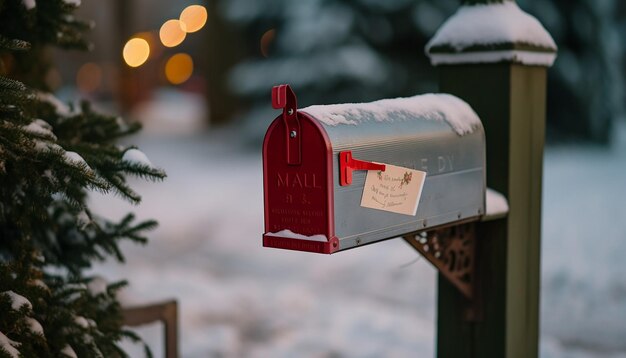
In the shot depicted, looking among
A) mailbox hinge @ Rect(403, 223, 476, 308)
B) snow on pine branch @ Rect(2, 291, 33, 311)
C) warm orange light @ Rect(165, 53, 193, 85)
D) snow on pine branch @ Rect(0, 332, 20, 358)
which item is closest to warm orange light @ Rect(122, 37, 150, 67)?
Answer: warm orange light @ Rect(165, 53, 193, 85)

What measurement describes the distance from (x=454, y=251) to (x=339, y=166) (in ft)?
3.50

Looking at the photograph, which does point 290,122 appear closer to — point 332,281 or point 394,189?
point 394,189

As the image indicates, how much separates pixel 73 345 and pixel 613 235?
5704mm

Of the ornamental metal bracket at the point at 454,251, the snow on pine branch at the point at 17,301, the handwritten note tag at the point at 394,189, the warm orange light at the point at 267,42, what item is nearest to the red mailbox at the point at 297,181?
the handwritten note tag at the point at 394,189

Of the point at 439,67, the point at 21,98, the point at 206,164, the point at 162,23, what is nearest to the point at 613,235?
the point at 439,67

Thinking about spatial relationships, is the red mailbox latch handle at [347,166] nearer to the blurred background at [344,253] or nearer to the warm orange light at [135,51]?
the blurred background at [344,253]

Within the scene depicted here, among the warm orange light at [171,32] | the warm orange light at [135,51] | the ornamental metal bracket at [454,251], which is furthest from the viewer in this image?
the warm orange light at [171,32]

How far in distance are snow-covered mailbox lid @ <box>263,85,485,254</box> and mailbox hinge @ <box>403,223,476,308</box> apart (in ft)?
0.76

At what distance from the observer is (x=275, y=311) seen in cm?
671

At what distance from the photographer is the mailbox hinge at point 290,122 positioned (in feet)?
8.45

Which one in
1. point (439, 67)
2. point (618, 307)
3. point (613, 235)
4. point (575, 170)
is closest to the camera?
point (439, 67)

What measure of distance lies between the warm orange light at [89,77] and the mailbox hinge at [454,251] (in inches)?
1232

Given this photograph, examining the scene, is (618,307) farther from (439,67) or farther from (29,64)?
(29,64)

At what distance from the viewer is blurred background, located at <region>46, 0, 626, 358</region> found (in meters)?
6.09
